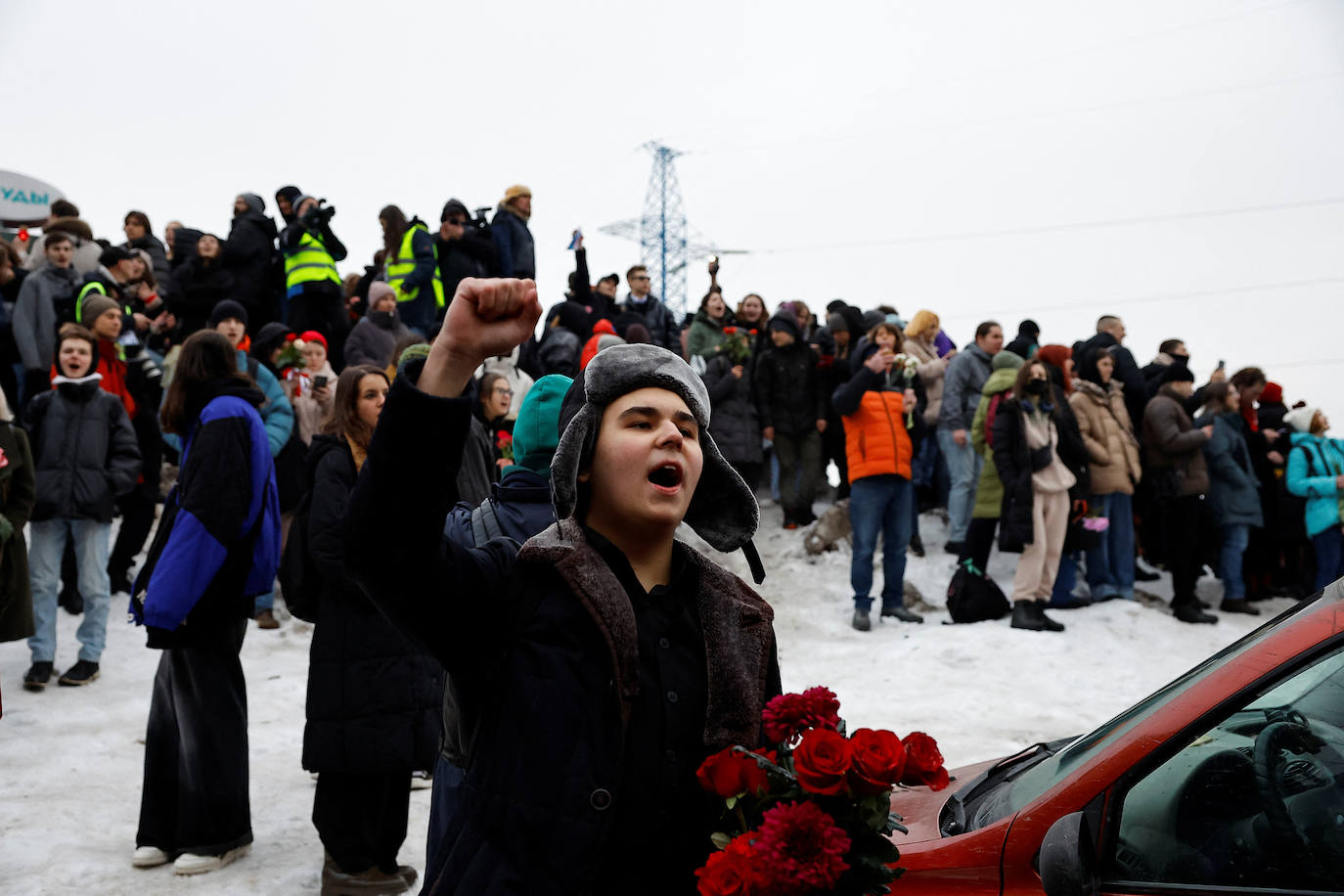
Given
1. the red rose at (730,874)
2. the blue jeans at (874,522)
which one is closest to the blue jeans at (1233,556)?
the blue jeans at (874,522)

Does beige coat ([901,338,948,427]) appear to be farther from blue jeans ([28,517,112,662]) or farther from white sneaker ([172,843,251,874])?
white sneaker ([172,843,251,874])

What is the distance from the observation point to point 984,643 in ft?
29.6

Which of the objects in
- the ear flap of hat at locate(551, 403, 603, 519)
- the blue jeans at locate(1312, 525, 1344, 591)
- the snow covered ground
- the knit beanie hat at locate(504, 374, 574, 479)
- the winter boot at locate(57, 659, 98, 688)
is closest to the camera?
the ear flap of hat at locate(551, 403, 603, 519)

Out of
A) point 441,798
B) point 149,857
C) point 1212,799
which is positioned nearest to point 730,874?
point 1212,799

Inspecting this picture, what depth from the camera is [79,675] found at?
7.66 meters

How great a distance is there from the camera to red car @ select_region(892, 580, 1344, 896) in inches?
86.9

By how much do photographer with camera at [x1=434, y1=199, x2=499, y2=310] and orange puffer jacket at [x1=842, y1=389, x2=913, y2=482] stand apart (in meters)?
4.42

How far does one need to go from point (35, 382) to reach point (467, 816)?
939 centimetres

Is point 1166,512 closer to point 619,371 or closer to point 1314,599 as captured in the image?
point 1314,599

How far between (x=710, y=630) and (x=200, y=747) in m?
3.56

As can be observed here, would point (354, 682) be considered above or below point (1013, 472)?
below

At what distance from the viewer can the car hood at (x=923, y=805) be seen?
2.78m

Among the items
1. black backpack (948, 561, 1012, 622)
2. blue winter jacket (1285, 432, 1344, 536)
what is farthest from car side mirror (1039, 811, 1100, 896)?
blue winter jacket (1285, 432, 1344, 536)

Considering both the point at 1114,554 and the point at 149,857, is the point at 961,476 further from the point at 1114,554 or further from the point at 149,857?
the point at 149,857
